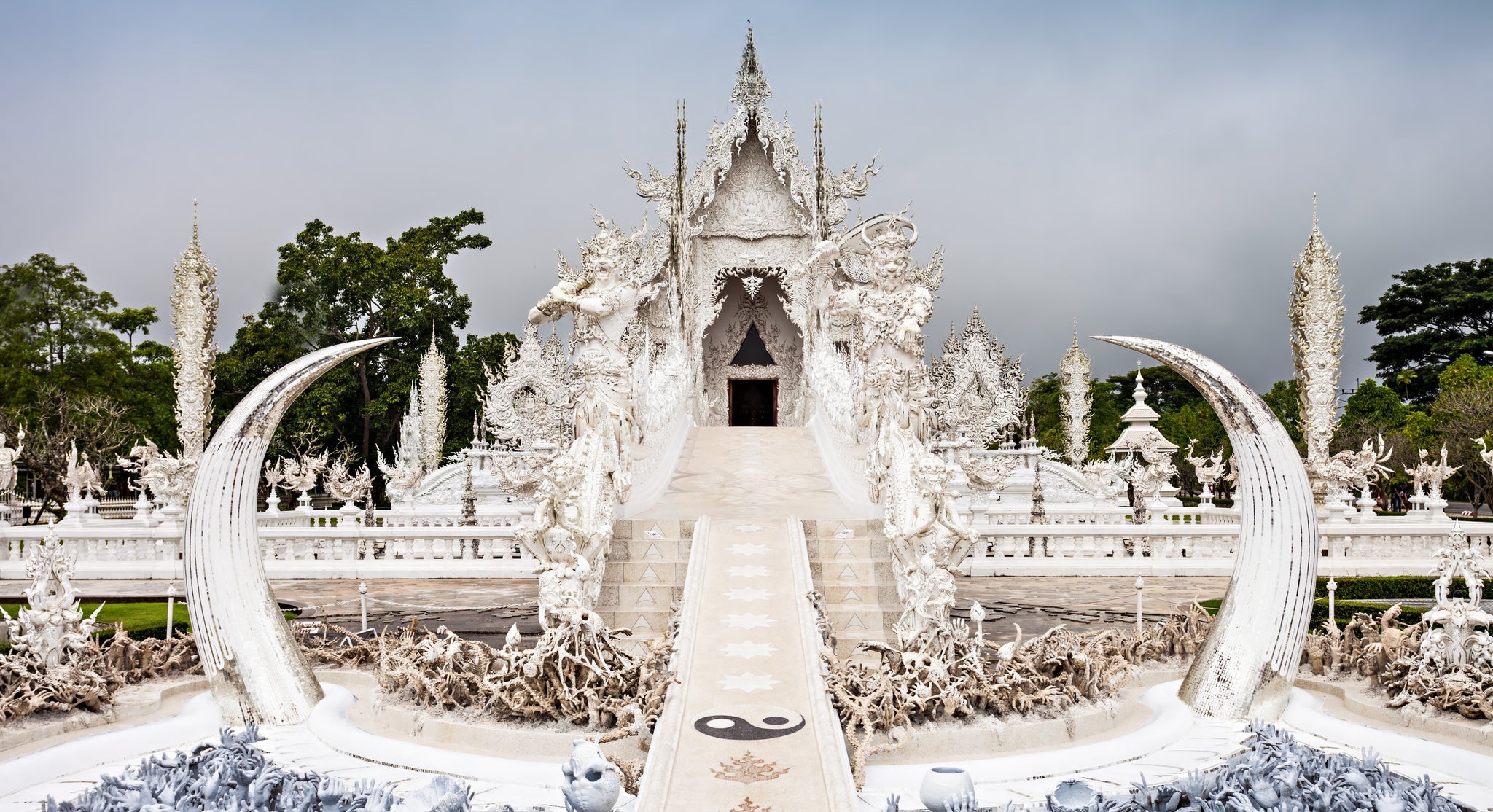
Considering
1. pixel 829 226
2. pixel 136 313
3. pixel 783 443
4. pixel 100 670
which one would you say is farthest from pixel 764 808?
pixel 136 313

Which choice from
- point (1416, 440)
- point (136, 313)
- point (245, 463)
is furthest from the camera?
point (136, 313)

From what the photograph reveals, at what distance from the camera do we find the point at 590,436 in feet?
25.6

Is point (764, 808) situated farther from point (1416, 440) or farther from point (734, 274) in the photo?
point (1416, 440)

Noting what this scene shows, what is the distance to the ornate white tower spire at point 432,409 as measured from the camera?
2459 centimetres

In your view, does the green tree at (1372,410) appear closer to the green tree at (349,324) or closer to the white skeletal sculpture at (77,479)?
the green tree at (349,324)

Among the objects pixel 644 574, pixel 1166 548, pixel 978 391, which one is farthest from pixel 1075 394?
pixel 644 574

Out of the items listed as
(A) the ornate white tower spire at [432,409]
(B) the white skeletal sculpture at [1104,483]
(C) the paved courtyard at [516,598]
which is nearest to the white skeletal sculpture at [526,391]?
(A) the ornate white tower spire at [432,409]

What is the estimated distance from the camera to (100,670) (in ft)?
19.3

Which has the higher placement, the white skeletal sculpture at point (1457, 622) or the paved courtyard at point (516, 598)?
the white skeletal sculpture at point (1457, 622)

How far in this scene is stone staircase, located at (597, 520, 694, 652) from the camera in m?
7.42

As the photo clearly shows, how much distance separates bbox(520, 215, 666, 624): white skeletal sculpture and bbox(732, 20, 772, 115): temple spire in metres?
9.94

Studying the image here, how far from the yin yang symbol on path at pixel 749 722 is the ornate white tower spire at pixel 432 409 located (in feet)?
68.1

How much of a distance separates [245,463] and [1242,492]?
5327mm

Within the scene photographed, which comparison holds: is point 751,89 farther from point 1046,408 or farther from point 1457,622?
point 1046,408
